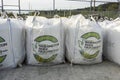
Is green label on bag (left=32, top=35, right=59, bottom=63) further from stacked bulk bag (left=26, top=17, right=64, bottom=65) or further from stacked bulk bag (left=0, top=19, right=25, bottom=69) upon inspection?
stacked bulk bag (left=0, top=19, right=25, bottom=69)

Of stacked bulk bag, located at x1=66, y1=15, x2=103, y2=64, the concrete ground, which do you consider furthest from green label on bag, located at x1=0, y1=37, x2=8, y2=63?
stacked bulk bag, located at x1=66, y1=15, x2=103, y2=64

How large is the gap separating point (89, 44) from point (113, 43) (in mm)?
304

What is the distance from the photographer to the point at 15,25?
272 centimetres

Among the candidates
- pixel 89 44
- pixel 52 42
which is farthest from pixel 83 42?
pixel 52 42

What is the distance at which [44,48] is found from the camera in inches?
106

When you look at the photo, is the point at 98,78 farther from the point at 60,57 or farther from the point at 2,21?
the point at 2,21

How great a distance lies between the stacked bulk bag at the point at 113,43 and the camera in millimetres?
2766

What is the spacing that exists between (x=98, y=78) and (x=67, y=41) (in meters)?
0.74

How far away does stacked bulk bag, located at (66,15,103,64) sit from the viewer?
2783 millimetres

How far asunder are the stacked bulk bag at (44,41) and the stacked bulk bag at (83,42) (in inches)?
5.5

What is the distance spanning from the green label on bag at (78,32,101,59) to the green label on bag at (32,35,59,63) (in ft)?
1.02

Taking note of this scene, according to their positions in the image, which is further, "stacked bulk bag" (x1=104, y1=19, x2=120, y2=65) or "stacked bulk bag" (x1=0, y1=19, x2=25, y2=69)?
"stacked bulk bag" (x1=104, y1=19, x2=120, y2=65)

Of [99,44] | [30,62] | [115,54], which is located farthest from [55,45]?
[115,54]

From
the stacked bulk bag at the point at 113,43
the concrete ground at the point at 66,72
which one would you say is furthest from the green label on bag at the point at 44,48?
the stacked bulk bag at the point at 113,43
